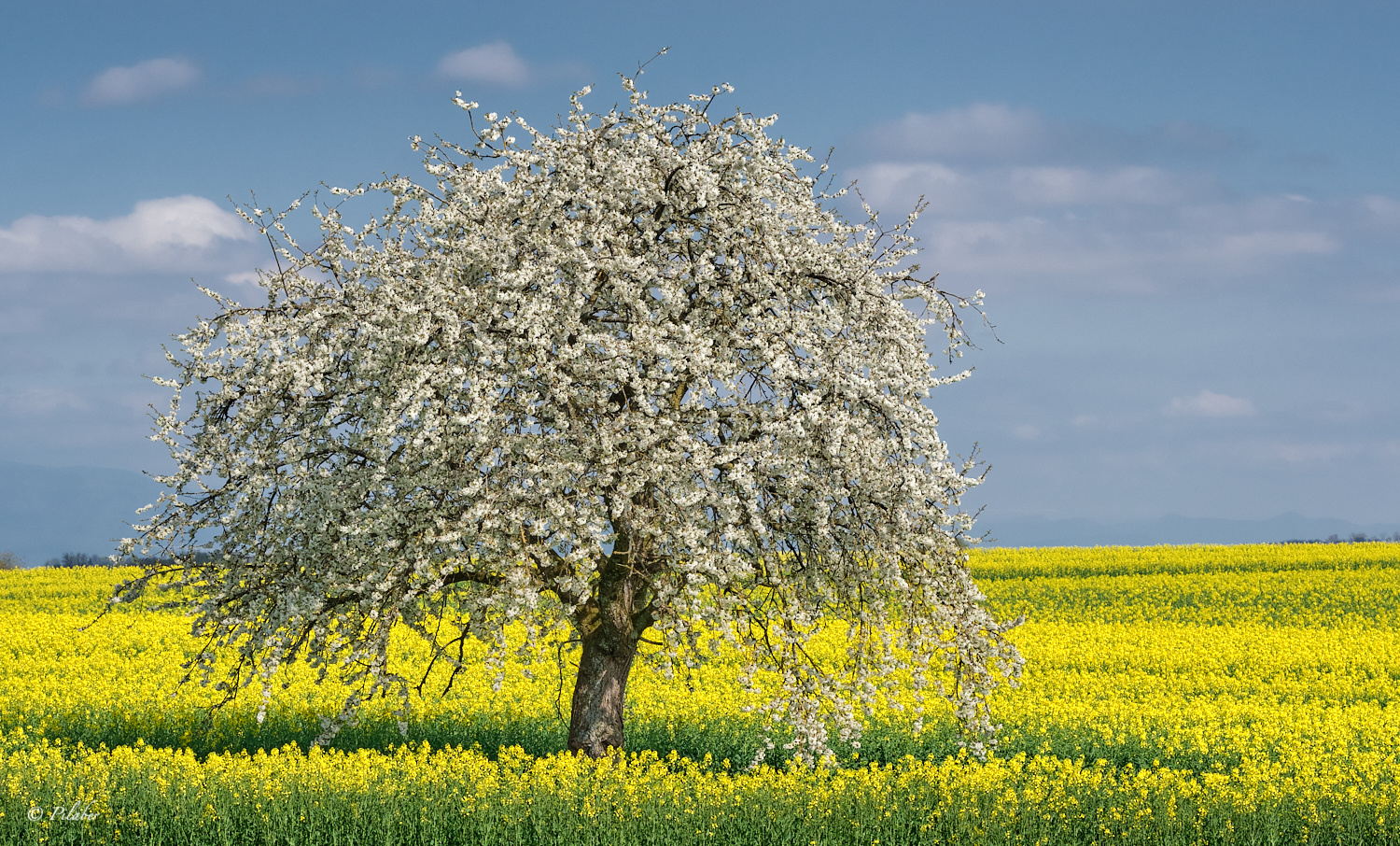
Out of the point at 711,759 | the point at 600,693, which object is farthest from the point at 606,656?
the point at 711,759

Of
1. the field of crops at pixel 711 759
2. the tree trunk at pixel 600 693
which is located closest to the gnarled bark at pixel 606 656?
the tree trunk at pixel 600 693

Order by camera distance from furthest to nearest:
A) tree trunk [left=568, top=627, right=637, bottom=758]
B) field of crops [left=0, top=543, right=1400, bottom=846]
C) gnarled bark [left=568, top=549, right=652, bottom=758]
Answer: tree trunk [left=568, top=627, right=637, bottom=758], gnarled bark [left=568, top=549, right=652, bottom=758], field of crops [left=0, top=543, right=1400, bottom=846]

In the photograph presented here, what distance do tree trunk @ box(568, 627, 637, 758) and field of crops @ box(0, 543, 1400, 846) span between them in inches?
18.8

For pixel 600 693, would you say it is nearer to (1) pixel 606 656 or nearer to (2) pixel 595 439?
(1) pixel 606 656

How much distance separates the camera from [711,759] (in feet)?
49.2

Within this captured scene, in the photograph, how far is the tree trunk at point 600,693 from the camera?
12508 millimetres

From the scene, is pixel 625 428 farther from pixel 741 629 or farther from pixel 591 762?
pixel 591 762

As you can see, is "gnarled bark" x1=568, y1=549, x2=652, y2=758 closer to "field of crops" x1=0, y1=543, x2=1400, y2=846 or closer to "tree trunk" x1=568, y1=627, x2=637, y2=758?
"tree trunk" x1=568, y1=627, x2=637, y2=758

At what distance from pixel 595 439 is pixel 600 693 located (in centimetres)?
402

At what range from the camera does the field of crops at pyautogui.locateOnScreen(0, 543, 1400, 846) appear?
9.86 meters

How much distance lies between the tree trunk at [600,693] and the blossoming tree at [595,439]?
3cm

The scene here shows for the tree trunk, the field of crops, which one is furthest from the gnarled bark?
the field of crops

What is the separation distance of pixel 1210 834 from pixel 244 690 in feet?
53.6

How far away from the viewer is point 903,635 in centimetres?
1172
